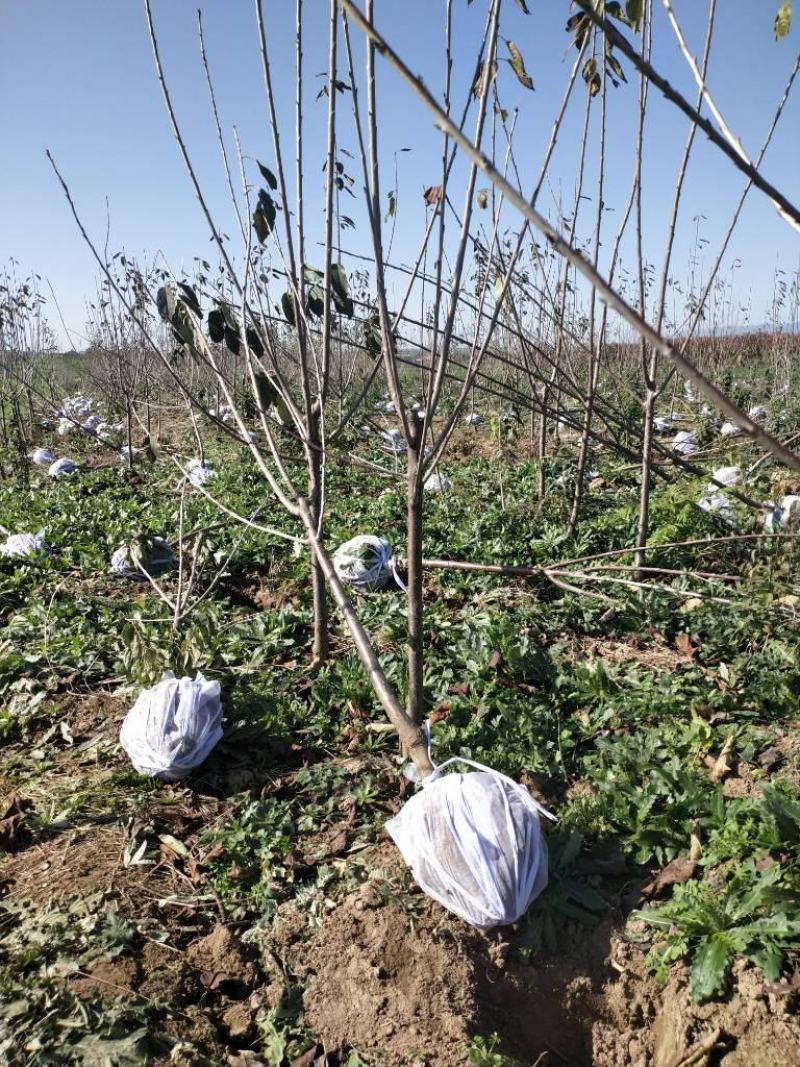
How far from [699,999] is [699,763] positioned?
89 centimetres

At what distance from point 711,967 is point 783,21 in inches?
76.0

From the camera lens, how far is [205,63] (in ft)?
7.51

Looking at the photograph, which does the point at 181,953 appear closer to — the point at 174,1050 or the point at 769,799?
the point at 174,1050

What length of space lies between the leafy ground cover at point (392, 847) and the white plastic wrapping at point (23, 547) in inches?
34.3

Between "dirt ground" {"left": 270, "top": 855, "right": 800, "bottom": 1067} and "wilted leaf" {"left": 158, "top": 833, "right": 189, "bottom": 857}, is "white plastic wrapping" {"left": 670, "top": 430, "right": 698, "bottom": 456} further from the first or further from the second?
"wilted leaf" {"left": 158, "top": 833, "right": 189, "bottom": 857}

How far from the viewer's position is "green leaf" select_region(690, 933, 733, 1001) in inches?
66.1

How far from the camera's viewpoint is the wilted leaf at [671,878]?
6.57 feet

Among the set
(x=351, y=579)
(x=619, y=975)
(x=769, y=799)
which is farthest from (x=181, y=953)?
(x=351, y=579)

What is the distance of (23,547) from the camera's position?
504 cm

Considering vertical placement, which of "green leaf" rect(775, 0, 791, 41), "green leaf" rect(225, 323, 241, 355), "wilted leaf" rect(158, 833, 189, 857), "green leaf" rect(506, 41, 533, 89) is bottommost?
"wilted leaf" rect(158, 833, 189, 857)

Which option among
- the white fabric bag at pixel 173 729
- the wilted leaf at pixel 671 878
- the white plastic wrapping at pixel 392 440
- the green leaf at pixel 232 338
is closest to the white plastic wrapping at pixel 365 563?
the white plastic wrapping at pixel 392 440

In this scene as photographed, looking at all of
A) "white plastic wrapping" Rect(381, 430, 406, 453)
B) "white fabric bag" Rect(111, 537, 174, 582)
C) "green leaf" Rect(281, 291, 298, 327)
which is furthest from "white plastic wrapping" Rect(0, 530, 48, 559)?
"green leaf" Rect(281, 291, 298, 327)

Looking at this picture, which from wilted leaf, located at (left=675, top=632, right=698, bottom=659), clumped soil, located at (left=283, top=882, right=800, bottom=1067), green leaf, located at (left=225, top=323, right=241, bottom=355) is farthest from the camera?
wilted leaf, located at (left=675, top=632, right=698, bottom=659)

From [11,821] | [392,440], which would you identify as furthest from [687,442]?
[11,821]
